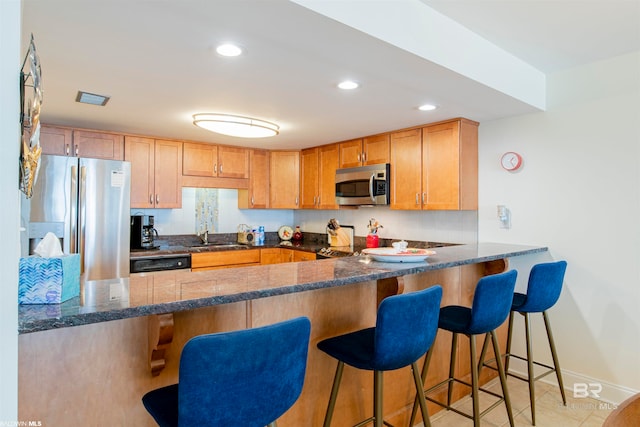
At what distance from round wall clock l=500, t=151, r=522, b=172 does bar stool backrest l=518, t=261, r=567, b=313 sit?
0.94 metres

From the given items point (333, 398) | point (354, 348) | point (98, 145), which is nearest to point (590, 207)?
point (354, 348)

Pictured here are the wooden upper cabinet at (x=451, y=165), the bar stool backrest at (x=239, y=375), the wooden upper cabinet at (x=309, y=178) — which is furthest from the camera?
the wooden upper cabinet at (x=309, y=178)

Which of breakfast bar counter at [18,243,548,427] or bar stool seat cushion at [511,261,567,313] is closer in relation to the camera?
breakfast bar counter at [18,243,548,427]

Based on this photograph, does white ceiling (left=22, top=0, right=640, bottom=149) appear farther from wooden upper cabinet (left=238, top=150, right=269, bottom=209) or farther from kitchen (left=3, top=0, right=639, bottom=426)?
wooden upper cabinet (left=238, top=150, right=269, bottom=209)

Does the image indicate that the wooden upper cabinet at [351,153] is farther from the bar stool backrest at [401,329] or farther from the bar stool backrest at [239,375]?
the bar stool backrest at [239,375]

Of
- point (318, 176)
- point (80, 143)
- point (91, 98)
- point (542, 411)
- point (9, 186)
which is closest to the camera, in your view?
point (9, 186)

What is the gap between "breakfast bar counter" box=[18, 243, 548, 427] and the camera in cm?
115

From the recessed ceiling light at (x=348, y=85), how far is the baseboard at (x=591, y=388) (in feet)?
8.51

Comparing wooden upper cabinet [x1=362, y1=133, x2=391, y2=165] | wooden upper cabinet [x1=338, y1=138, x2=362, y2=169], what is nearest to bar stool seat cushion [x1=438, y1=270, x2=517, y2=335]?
wooden upper cabinet [x1=362, y1=133, x2=391, y2=165]

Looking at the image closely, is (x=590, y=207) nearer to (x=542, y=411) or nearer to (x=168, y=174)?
(x=542, y=411)

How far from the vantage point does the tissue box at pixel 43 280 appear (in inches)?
41.9

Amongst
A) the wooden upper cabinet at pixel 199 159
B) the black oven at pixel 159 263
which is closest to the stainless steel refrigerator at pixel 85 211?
the black oven at pixel 159 263

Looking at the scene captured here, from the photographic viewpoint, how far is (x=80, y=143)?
359 centimetres

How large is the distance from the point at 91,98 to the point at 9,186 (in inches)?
89.9
